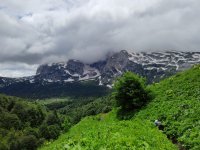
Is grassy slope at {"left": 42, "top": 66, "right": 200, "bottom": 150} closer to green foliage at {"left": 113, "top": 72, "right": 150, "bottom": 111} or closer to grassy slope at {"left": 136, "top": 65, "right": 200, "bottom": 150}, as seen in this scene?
grassy slope at {"left": 136, "top": 65, "right": 200, "bottom": 150}

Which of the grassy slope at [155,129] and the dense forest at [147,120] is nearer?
the grassy slope at [155,129]

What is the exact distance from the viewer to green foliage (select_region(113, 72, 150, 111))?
177ft

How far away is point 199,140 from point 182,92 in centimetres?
2148

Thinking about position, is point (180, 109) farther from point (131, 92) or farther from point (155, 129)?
point (131, 92)

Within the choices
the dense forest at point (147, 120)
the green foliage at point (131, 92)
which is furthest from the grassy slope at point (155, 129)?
the green foliage at point (131, 92)

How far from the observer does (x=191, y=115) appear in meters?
38.2

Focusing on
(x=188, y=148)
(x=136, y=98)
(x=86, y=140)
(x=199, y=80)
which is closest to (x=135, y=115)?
(x=136, y=98)

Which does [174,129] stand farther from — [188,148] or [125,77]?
[125,77]

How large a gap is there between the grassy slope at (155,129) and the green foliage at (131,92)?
2.19m

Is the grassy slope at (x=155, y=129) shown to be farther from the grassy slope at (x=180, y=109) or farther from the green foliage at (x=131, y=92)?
the green foliage at (x=131, y=92)

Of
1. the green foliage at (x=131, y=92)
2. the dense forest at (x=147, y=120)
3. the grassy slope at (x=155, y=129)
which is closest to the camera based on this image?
the grassy slope at (x=155, y=129)

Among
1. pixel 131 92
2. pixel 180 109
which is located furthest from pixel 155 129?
pixel 131 92

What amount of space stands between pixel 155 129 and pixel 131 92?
52.0 feet

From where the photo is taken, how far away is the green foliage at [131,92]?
177 ft
